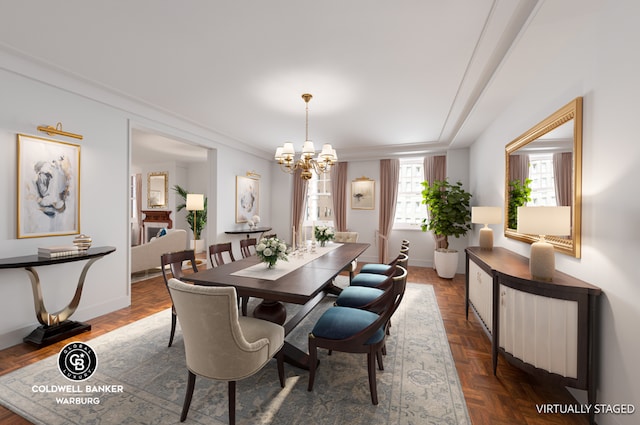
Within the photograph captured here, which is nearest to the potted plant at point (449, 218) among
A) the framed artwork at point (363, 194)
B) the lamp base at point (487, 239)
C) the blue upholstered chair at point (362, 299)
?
the framed artwork at point (363, 194)

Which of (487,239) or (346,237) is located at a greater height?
(487,239)

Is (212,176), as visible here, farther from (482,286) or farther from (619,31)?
(619,31)

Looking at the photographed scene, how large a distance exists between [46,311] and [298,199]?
505cm

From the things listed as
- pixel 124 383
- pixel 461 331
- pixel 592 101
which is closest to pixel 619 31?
pixel 592 101

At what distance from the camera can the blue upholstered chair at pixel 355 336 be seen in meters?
1.90

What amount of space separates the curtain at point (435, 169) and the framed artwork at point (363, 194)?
1229 mm

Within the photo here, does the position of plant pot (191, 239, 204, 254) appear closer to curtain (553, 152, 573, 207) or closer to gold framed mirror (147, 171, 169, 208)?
gold framed mirror (147, 171, 169, 208)

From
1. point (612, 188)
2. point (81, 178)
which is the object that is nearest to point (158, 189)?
point (81, 178)

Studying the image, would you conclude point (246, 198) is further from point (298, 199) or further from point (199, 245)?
point (199, 245)

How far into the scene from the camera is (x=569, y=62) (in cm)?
209

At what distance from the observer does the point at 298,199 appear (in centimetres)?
711

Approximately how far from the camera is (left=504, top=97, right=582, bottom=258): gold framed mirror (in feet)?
6.40

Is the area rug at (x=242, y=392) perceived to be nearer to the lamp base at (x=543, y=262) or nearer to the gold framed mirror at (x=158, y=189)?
the lamp base at (x=543, y=262)

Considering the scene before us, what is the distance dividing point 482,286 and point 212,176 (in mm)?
4818
